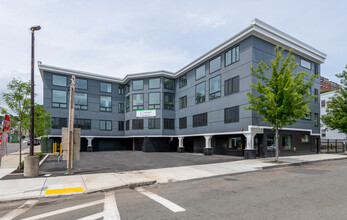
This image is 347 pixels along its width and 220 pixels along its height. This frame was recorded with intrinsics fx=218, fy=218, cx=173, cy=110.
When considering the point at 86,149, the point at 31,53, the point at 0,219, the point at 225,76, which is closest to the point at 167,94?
the point at 225,76

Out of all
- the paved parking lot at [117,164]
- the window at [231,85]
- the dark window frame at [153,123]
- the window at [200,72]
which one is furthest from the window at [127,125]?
the window at [231,85]

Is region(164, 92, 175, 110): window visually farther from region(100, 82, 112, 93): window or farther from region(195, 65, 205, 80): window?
region(100, 82, 112, 93): window

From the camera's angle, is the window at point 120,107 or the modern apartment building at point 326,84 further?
the modern apartment building at point 326,84

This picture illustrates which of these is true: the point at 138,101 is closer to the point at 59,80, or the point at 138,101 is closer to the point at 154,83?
the point at 154,83

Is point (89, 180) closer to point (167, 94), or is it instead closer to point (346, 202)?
point (346, 202)

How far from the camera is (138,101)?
32.6 metres

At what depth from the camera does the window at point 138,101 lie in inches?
1276

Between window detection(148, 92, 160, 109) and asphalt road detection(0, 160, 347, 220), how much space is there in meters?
23.0

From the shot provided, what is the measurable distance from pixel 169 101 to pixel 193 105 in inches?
201

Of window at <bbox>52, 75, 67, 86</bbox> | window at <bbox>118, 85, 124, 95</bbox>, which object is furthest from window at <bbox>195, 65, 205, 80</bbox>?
window at <bbox>52, 75, 67, 86</bbox>

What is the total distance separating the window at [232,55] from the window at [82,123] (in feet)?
70.9

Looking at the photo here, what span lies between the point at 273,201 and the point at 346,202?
2008mm

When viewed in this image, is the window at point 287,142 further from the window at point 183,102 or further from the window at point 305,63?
the window at point 183,102

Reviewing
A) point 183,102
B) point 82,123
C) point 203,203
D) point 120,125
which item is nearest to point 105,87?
point 120,125
